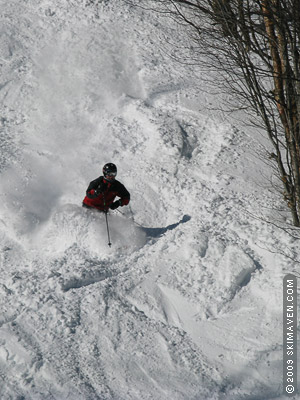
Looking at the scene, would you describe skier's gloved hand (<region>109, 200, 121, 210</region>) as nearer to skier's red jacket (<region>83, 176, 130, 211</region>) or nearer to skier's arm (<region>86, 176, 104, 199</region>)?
skier's red jacket (<region>83, 176, 130, 211</region>)

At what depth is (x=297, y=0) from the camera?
6.87 metres

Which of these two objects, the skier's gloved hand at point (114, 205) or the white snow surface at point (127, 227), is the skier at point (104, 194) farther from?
the white snow surface at point (127, 227)

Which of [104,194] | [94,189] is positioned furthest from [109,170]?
[104,194]

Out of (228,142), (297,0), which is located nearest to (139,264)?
(228,142)

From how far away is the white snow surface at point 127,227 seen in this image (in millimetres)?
7238

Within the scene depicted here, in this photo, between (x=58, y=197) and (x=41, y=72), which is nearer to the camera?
(x=58, y=197)

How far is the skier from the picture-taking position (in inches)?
373

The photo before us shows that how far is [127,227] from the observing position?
973 cm

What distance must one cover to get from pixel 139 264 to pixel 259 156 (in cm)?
447

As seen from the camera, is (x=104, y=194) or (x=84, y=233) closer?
(x=84, y=233)

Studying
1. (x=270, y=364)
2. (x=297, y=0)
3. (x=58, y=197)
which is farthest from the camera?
(x=58, y=197)

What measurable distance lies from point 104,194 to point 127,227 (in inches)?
34.1

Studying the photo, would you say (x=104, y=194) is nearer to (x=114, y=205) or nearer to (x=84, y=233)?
(x=114, y=205)

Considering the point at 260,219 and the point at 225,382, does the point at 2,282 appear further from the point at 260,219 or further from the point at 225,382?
the point at 260,219
